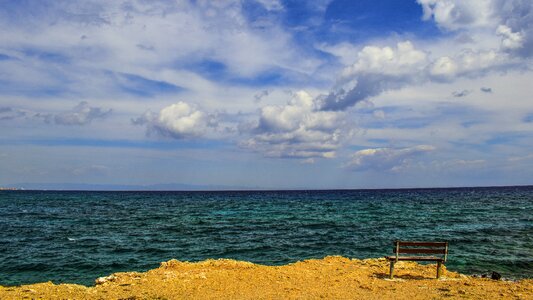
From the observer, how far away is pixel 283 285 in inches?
554

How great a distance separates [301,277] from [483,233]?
22881mm

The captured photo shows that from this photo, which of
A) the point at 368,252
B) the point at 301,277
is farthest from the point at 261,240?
the point at 301,277

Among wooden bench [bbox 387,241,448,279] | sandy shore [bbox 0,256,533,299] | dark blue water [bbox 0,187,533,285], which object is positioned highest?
wooden bench [bbox 387,241,448,279]

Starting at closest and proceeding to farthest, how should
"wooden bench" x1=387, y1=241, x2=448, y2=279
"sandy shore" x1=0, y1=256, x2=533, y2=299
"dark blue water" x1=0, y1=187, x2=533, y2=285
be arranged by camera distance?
1. "sandy shore" x1=0, y1=256, x2=533, y2=299
2. "wooden bench" x1=387, y1=241, x2=448, y2=279
3. "dark blue water" x1=0, y1=187, x2=533, y2=285

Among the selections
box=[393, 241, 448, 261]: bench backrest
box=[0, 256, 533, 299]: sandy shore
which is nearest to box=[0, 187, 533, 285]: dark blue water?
box=[0, 256, 533, 299]: sandy shore

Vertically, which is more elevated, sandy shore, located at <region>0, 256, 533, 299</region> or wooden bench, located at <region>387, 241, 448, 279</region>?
wooden bench, located at <region>387, 241, 448, 279</region>

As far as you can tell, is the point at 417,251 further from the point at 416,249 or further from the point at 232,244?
the point at 232,244

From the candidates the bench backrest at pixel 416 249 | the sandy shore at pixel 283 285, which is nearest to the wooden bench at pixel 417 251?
the bench backrest at pixel 416 249


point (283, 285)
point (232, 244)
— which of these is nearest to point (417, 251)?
point (283, 285)

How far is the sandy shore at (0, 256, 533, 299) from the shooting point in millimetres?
12750

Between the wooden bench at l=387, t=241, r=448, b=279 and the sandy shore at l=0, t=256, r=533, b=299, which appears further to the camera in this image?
the wooden bench at l=387, t=241, r=448, b=279

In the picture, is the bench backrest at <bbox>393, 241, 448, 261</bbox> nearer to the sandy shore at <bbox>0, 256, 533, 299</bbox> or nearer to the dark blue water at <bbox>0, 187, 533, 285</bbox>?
the sandy shore at <bbox>0, 256, 533, 299</bbox>

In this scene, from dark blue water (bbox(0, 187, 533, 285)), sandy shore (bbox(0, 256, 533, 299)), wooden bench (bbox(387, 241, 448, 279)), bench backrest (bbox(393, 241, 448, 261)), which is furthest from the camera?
dark blue water (bbox(0, 187, 533, 285))

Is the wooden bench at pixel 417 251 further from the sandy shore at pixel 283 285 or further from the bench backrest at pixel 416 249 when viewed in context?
the sandy shore at pixel 283 285
